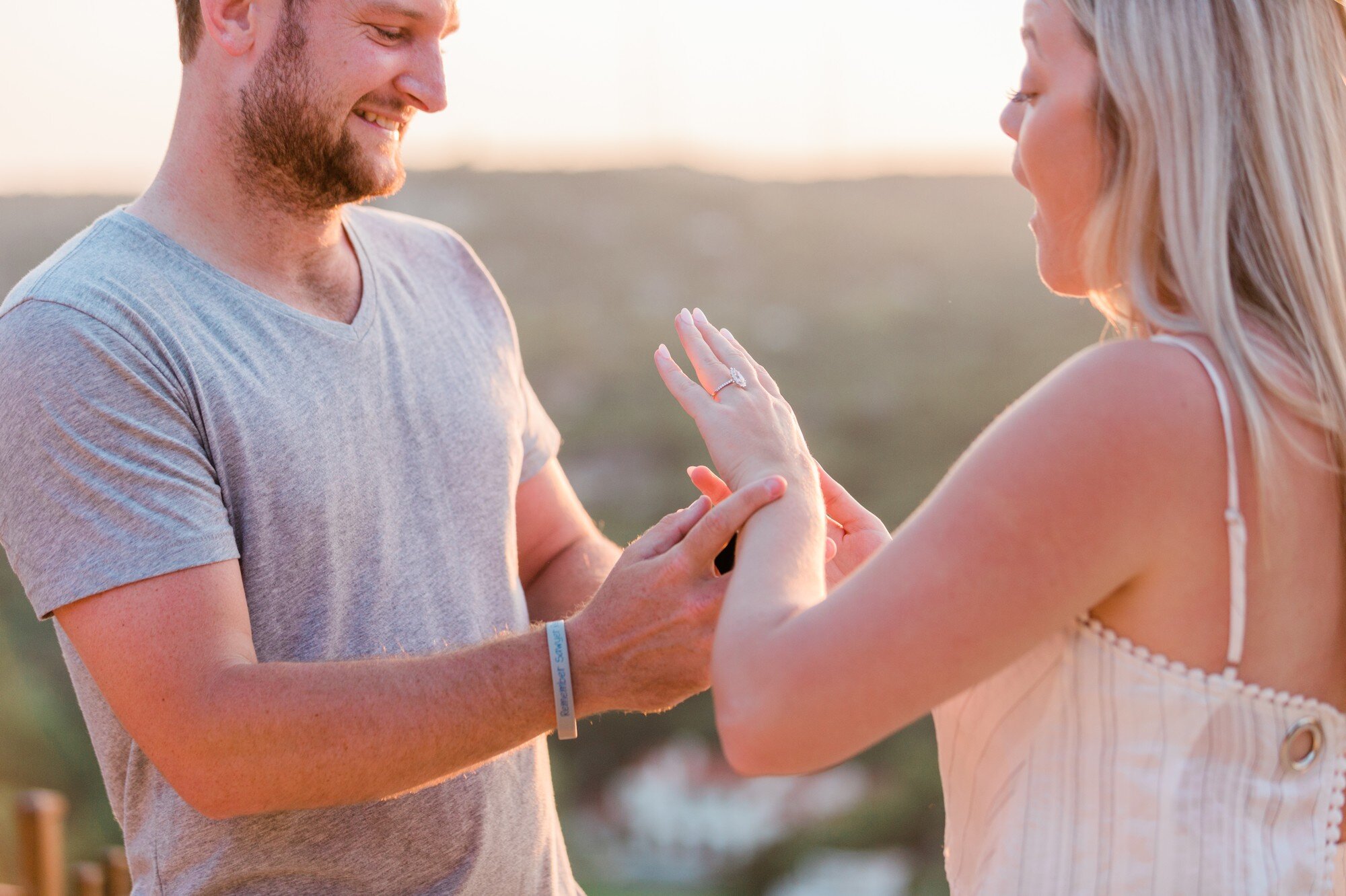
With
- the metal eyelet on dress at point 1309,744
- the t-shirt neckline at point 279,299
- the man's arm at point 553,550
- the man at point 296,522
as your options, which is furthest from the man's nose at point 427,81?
the metal eyelet on dress at point 1309,744

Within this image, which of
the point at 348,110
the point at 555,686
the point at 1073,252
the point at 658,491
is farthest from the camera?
the point at 658,491

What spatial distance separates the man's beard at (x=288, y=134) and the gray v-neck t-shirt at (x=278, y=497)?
9.0 inches

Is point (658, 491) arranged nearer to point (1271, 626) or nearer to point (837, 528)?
point (837, 528)

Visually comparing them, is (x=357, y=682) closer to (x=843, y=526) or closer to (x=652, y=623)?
(x=652, y=623)

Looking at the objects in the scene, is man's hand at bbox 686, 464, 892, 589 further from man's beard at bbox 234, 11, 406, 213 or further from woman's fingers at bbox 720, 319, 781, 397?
man's beard at bbox 234, 11, 406, 213

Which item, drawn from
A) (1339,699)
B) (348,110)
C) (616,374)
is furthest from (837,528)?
(616,374)

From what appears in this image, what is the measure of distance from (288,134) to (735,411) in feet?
3.37

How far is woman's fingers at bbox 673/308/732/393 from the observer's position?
203 centimetres

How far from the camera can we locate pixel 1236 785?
1.45 meters

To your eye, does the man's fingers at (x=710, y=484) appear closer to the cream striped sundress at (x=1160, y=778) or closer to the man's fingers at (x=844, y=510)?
the man's fingers at (x=844, y=510)

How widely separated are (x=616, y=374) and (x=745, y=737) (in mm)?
12194

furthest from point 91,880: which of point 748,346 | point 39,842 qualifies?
point 748,346

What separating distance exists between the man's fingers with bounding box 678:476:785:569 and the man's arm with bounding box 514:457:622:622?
0.83 m

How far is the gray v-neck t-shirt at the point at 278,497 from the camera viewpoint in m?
1.80
